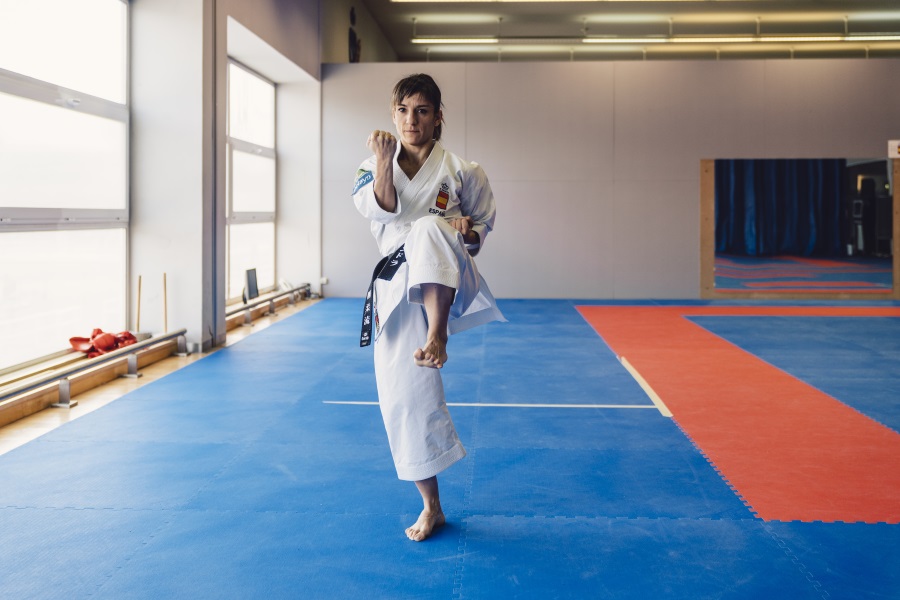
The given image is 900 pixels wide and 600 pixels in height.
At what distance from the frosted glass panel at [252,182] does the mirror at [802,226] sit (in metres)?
5.18

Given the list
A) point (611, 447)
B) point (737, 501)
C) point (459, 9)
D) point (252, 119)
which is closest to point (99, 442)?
point (611, 447)

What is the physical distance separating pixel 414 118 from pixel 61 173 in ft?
11.4

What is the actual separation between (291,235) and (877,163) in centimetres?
716

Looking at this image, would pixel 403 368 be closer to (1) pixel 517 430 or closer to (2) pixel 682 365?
(1) pixel 517 430

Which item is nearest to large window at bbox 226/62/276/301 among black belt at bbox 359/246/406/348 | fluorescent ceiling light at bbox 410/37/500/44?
fluorescent ceiling light at bbox 410/37/500/44

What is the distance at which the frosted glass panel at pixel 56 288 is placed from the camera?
4.53 meters

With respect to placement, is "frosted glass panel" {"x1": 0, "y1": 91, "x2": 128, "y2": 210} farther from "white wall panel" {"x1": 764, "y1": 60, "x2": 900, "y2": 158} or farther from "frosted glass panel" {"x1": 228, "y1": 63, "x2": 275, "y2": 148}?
"white wall panel" {"x1": 764, "y1": 60, "x2": 900, "y2": 158}

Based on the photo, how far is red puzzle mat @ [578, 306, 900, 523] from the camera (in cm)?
287

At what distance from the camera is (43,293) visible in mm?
4836

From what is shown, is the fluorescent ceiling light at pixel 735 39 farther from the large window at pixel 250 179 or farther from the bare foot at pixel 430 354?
the bare foot at pixel 430 354

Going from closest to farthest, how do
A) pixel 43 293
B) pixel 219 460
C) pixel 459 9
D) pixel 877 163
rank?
pixel 219 460 → pixel 43 293 → pixel 877 163 → pixel 459 9

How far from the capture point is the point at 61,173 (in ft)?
16.5

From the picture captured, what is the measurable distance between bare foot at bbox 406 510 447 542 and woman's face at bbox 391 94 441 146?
1149mm

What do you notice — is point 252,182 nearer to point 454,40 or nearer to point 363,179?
point 454,40
